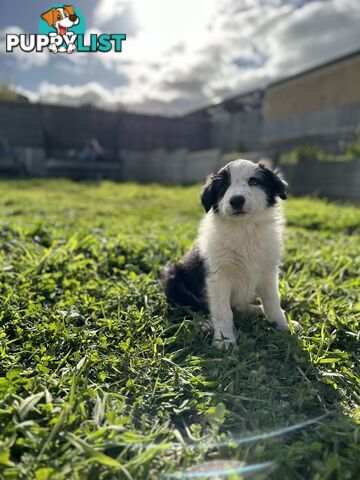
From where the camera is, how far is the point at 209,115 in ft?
86.5

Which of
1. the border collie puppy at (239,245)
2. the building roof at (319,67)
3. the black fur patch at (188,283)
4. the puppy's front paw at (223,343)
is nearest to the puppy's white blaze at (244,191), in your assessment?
the border collie puppy at (239,245)

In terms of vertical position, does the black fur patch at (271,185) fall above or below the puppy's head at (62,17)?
below

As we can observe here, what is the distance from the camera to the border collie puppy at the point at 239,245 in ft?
8.57

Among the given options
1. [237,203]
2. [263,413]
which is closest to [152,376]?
[263,413]

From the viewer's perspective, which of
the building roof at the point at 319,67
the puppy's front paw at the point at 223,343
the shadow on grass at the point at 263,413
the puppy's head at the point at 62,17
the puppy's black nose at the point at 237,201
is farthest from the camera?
the building roof at the point at 319,67

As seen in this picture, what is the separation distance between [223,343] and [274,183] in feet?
4.02

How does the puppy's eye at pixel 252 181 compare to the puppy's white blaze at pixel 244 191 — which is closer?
the puppy's white blaze at pixel 244 191

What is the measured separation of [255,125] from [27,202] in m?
13.7

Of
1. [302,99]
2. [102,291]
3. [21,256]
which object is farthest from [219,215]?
[302,99]

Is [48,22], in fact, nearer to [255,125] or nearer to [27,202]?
[27,202]

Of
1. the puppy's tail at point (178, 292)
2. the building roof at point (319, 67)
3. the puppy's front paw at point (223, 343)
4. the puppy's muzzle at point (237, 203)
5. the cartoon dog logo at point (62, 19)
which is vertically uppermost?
the building roof at point (319, 67)

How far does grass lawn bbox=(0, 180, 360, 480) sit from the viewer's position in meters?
1.56

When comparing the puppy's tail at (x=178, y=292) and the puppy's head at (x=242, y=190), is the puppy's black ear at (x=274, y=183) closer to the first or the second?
the puppy's head at (x=242, y=190)

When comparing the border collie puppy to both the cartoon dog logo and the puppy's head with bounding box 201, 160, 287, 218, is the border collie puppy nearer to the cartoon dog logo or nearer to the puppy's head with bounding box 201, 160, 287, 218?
the puppy's head with bounding box 201, 160, 287, 218
